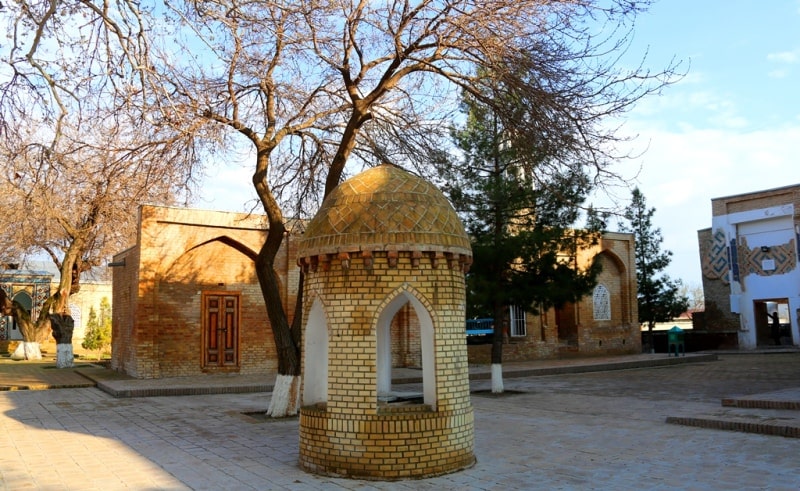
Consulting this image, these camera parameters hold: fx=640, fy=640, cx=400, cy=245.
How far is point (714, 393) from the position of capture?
14.4 meters

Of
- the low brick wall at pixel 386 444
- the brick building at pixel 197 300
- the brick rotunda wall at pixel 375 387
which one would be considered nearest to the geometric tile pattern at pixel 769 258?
the brick building at pixel 197 300

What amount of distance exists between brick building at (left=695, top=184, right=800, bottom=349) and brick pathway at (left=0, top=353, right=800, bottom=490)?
17.4 m

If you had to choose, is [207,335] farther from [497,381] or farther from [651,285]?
[651,285]

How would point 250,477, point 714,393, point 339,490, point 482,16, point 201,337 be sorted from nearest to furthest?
point 339,490 → point 250,477 → point 482,16 → point 714,393 → point 201,337

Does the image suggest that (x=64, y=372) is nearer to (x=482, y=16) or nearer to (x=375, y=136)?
(x=375, y=136)

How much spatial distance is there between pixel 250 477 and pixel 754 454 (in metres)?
5.92

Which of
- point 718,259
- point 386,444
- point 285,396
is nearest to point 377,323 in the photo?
point 386,444

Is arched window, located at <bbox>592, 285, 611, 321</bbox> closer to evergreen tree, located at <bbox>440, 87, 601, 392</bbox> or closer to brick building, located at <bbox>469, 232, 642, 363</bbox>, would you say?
brick building, located at <bbox>469, 232, 642, 363</bbox>

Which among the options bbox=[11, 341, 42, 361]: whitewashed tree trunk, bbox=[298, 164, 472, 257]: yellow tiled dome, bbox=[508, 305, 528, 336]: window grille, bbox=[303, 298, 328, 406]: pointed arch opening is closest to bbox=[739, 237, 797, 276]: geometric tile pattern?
bbox=[508, 305, 528, 336]: window grille

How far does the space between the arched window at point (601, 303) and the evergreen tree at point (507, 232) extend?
1256 cm

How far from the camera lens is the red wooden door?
61.7 ft

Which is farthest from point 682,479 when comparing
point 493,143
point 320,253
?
point 493,143

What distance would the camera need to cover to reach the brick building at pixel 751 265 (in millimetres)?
29078

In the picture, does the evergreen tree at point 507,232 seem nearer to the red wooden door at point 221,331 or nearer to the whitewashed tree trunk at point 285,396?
the whitewashed tree trunk at point 285,396
